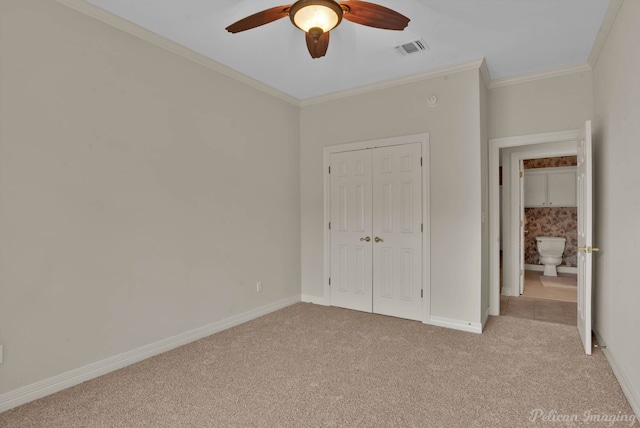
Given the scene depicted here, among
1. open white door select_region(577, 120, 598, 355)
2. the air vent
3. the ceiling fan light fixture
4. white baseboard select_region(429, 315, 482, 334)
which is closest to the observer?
the ceiling fan light fixture

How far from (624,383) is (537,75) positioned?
3.00 meters

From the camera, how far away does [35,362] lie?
2.31 metres

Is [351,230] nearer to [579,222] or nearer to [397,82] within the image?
[397,82]

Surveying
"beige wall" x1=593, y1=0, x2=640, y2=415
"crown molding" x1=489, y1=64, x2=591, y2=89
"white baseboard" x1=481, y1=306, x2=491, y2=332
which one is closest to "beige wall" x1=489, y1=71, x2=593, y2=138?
"crown molding" x1=489, y1=64, x2=591, y2=89

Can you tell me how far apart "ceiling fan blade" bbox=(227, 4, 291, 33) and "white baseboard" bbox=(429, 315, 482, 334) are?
323 cm

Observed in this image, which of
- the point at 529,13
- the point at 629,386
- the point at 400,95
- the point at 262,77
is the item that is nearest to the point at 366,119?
the point at 400,95

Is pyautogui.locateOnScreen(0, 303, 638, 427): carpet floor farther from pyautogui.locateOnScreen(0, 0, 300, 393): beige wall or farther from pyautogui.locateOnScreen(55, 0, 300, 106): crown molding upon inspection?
pyautogui.locateOnScreen(55, 0, 300, 106): crown molding

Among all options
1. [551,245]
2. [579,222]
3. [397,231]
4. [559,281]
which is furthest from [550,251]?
[397,231]

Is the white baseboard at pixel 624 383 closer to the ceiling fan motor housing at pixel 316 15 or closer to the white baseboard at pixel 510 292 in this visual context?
the white baseboard at pixel 510 292

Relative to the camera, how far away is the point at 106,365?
8.75 feet

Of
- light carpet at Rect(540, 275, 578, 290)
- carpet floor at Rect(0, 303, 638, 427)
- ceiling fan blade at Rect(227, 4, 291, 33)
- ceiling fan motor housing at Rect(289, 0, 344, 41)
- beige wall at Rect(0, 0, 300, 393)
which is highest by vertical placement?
ceiling fan blade at Rect(227, 4, 291, 33)

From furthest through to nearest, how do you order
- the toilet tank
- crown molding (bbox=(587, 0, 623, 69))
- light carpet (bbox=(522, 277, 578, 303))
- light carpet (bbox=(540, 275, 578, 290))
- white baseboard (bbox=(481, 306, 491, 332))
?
the toilet tank
light carpet (bbox=(540, 275, 578, 290))
light carpet (bbox=(522, 277, 578, 303))
white baseboard (bbox=(481, 306, 491, 332))
crown molding (bbox=(587, 0, 623, 69))

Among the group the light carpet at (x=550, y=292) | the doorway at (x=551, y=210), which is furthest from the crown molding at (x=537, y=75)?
the doorway at (x=551, y=210)

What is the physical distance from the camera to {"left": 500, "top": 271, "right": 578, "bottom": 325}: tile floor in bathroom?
398cm
